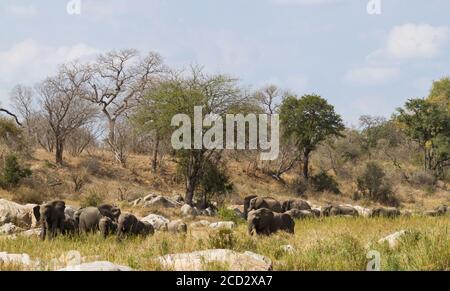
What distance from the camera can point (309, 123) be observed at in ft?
136

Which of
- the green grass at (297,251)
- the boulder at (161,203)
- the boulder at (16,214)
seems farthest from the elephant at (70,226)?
the boulder at (161,203)

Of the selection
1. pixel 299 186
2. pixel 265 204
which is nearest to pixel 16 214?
pixel 265 204

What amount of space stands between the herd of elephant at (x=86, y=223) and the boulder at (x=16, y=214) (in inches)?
128

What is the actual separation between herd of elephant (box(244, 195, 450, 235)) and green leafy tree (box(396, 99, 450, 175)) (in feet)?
75.9

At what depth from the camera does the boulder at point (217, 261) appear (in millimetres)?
6680

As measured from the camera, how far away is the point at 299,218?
800 inches

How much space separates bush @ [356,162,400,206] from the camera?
37781 mm

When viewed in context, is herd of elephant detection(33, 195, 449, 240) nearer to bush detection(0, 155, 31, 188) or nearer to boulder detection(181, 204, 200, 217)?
boulder detection(181, 204, 200, 217)

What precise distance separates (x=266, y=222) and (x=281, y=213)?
982 millimetres

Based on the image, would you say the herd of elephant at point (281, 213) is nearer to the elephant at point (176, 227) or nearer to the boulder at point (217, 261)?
the elephant at point (176, 227)

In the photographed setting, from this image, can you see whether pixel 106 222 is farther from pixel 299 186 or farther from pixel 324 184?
pixel 324 184

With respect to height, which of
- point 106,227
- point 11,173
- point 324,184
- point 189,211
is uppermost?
point 11,173
